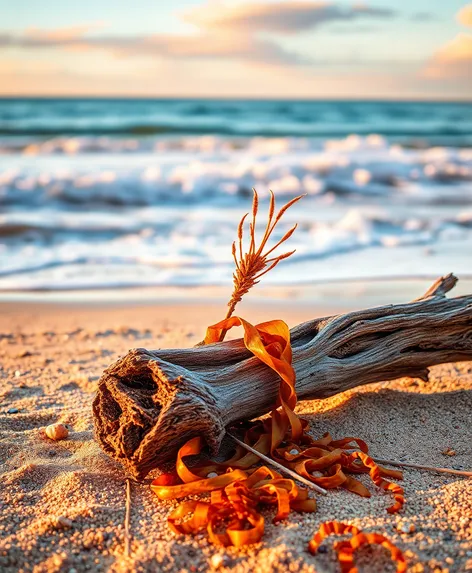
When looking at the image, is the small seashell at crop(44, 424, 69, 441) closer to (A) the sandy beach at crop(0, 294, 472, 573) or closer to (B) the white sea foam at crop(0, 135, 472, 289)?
(A) the sandy beach at crop(0, 294, 472, 573)

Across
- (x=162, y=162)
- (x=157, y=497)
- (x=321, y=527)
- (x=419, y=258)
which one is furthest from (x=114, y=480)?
(x=162, y=162)

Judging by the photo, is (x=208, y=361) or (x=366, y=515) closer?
(x=366, y=515)

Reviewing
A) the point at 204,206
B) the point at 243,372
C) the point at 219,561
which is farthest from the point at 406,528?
the point at 204,206

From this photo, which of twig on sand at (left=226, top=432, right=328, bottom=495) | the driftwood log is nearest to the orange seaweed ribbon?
twig on sand at (left=226, top=432, right=328, bottom=495)

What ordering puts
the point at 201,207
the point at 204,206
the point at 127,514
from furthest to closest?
1. the point at 204,206
2. the point at 201,207
3. the point at 127,514

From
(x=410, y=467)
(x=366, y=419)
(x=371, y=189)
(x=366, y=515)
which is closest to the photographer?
(x=366, y=515)

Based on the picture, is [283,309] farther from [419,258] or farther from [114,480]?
[114,480]

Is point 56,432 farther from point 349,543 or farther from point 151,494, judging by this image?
point 349,543
